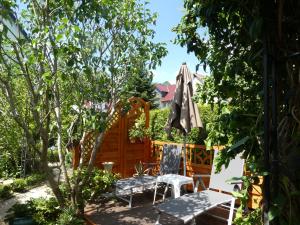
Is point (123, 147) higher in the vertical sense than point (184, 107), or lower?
lower

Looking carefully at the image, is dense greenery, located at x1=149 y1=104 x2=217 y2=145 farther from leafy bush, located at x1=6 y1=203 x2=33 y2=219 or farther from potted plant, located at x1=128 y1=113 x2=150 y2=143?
leafy bush, located at x1=6 y1=203 x2=33 y2=219

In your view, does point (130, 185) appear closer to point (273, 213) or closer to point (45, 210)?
point (45, 210)

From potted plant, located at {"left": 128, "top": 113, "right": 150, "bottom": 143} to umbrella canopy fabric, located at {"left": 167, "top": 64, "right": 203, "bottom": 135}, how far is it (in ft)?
5.32

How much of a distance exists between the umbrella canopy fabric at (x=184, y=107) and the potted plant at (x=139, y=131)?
1622mm

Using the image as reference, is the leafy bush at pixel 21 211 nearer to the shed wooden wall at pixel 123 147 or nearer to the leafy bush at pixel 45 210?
the leafy bush at pixel 45 210

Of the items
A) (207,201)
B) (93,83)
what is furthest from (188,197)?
(93,83)

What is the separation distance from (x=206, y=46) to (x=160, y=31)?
10.6 feet

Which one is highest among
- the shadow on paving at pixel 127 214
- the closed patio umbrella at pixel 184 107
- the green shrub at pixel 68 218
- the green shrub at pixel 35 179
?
the closed patio umbrella at pixel 184 107

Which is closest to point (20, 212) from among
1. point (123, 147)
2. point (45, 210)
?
point (45, 210)

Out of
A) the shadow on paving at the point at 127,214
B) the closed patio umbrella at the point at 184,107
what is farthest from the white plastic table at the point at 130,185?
the closed patio umbrella at the point at 184,107

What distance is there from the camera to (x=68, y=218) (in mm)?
4320

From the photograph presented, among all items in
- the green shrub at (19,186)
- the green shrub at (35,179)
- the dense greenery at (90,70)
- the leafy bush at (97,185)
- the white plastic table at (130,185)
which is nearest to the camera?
the dense greenery at (90,70)

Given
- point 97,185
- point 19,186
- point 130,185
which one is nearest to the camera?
point 130,185

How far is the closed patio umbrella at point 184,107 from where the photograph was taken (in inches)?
241
